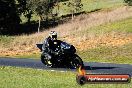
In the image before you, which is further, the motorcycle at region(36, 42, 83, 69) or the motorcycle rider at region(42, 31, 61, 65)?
the motorcycle rider at region(42, 31, 61, 65)

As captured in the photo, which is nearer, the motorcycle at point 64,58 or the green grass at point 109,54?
the motorcycle at point 64,58

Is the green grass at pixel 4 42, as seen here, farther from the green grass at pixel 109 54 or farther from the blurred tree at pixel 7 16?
the blurred tree at pixel 7 16

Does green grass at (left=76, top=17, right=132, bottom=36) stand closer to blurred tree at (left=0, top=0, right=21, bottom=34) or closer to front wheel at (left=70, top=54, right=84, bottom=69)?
front wheel at (left=70, top=54, right=84, bottom=69)

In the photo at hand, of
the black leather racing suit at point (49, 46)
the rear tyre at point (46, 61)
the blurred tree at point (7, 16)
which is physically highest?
the black leather racing suit at point (49, 46)

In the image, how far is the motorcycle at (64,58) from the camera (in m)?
24.6

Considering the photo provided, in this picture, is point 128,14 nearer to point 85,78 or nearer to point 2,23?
point 2,23

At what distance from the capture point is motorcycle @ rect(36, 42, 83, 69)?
80.6 feet

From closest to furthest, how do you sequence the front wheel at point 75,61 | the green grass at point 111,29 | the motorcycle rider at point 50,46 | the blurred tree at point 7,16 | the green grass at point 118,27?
the front wheel at point 75,61, the motorcycle rider at point 50,46, the green grass at point 111,29, the green grass at point 118,27, the blurred tree at point 7,16

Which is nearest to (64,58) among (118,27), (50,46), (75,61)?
(75,61)

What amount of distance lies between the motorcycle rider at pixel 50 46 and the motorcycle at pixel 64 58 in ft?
0.29

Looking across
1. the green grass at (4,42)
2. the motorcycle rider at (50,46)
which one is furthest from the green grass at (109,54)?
the green grass at (4,42)

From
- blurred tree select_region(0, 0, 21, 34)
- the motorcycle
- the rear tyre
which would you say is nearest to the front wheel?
the motorcycle

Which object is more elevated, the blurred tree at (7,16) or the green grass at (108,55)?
the green grass at (108,55)

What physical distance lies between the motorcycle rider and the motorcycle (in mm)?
87
